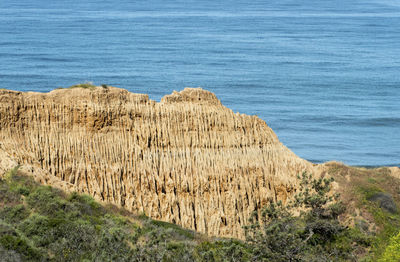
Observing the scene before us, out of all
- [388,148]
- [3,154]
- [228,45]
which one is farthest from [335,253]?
[228,45]

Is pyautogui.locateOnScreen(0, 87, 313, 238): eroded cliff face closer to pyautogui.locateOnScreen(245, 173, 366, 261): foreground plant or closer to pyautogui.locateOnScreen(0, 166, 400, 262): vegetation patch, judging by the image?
pyautogui.locateOnScreen(0, 166, 400, 262): vegetation patch

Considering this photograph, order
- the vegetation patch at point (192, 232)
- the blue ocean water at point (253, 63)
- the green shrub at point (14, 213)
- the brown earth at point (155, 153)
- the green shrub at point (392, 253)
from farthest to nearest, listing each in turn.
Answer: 1. the blue ocean water at point (253, 63)
2. the brown earth at point (155, 153)
3. the green shrub at point (392, 253)
4. the green shrub at point (14, 213)
5. the vegetation patch at point (192, 232)

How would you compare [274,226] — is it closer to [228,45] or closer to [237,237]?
[237,237]

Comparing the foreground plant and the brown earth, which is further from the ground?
the brown earth

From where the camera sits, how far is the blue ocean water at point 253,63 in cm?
8794

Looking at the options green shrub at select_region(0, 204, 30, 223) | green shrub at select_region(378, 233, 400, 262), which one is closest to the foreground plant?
green shrub at select_region(378, 233, 400, 262)

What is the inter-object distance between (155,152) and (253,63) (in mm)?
84788

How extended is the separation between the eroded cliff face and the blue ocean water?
34799mm

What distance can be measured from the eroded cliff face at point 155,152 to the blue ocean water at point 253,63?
34.8 m

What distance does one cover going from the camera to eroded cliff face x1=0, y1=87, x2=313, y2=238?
35812 millimetres

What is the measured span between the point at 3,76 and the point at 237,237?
7060 cm

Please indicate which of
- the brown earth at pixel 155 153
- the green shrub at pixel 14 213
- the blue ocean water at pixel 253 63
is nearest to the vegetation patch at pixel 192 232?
the green shrub at pixel 14 213

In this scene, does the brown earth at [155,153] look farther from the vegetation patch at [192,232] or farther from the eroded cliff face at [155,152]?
the vegetation patch at [192,232]

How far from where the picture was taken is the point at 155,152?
38.2m
